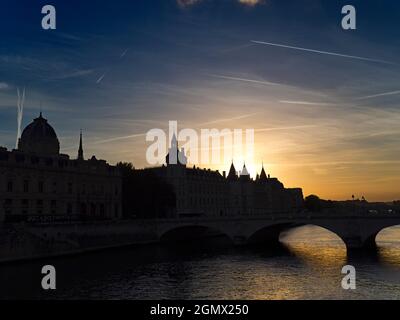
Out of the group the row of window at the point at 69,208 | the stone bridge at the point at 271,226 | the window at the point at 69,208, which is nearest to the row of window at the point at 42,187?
the row of window at the point at 69,208

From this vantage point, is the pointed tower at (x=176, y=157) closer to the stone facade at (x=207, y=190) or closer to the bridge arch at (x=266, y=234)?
the stone facade at (x=207, y=190)

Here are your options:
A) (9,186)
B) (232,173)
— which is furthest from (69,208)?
(232,173)

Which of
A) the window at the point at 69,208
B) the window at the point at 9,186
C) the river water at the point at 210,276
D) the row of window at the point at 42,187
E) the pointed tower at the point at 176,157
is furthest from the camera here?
the pointed tower at the point at 176,157

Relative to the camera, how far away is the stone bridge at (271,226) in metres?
69.6

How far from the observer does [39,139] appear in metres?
95.4

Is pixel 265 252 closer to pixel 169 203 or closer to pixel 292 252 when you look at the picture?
pixel 292 252

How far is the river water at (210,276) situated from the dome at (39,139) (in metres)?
34.8

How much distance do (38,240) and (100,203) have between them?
3323 centimetres

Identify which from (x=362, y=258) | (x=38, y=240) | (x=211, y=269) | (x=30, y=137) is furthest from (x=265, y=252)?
(x=30, y=137)

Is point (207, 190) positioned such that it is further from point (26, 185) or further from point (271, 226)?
point (26, 185)

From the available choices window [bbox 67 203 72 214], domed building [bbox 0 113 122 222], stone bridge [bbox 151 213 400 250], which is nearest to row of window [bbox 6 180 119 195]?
domed building [bbox 0 113 122 222]

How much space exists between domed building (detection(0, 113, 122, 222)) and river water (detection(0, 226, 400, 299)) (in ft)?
60.4

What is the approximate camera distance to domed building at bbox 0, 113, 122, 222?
75.9 meters
